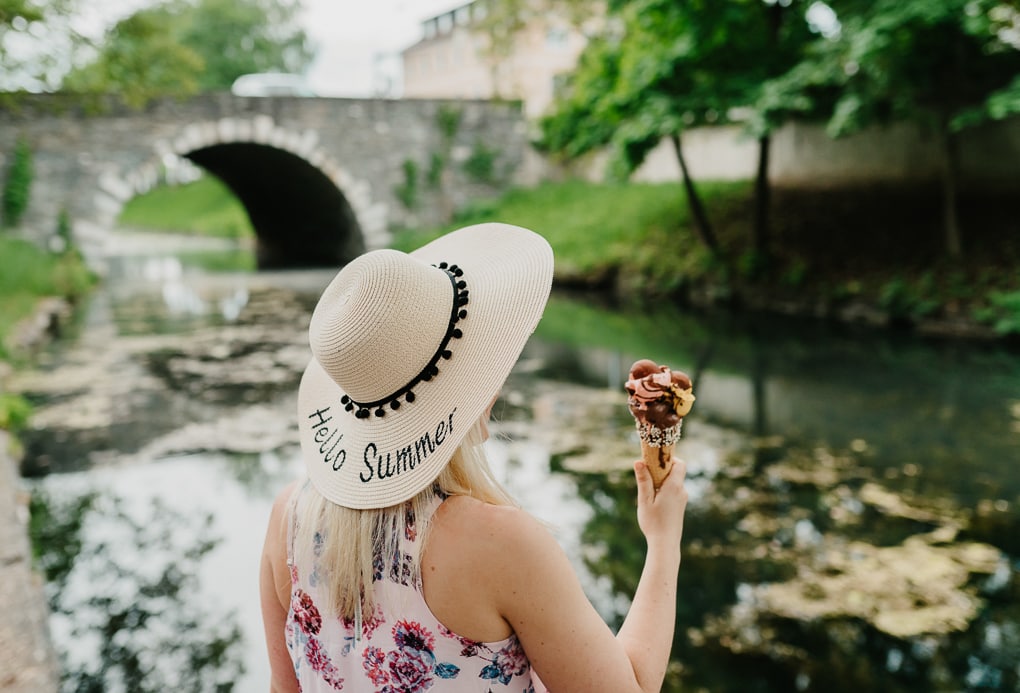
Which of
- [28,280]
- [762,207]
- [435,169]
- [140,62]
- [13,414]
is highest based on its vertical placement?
[140,62]

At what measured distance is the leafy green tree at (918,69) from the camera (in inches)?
314

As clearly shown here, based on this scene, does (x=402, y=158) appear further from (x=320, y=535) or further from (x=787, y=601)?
(x=320, y=535)

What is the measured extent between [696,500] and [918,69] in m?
6.46

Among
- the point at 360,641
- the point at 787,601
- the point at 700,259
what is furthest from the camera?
the point at 700,259

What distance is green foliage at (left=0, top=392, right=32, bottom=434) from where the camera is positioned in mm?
5574

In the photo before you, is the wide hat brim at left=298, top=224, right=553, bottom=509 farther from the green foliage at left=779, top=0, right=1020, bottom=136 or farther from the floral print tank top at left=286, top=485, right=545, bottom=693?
the green foliage at left=779, top=0, right=1020, bottom=136

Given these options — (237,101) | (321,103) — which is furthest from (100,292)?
(321,103)

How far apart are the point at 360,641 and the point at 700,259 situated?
11915 millimetres

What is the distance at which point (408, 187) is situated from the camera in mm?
20000

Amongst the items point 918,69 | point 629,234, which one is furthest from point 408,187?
point 918,69

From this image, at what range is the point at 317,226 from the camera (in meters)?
23.7

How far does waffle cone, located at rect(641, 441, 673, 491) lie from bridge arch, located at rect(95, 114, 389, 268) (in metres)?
17.5

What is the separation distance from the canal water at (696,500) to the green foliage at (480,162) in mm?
11930

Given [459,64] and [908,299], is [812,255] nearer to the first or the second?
[908,299]
